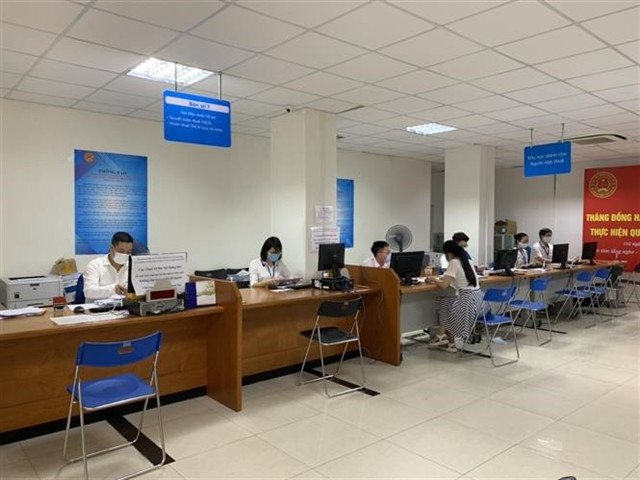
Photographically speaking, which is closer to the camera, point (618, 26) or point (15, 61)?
point (618, 26)

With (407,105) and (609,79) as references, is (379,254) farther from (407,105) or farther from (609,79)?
(609,79)

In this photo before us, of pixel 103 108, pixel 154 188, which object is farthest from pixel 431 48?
pixel 154 188

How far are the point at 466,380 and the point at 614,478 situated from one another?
69.0 inches

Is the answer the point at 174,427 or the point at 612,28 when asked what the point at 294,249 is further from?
the point at 612,28

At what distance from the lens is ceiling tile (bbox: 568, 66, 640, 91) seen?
4.38m

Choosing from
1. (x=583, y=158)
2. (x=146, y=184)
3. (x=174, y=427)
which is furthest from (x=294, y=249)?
(x=583, y=158)

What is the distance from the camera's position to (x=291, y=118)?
5.84 m

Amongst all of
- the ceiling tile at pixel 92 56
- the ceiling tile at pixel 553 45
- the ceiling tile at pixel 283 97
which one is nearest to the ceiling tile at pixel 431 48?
the ceiling tile at pixel 553 45

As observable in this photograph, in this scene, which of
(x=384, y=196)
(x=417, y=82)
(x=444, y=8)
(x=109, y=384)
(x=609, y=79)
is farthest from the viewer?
(x=384, y=196)

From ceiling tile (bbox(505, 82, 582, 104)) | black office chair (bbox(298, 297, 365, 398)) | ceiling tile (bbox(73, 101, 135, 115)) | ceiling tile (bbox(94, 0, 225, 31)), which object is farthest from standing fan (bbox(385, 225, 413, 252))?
ceiling tile (bbox(94, 0, 225, 31))

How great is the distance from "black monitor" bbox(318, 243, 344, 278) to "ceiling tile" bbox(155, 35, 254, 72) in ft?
6.33

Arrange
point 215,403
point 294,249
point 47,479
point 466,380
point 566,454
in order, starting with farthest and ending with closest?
point 294,249, point 466,380, point 215,403, point 566,454, point 47,479

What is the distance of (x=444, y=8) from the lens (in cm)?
310

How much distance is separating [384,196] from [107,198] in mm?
5413
